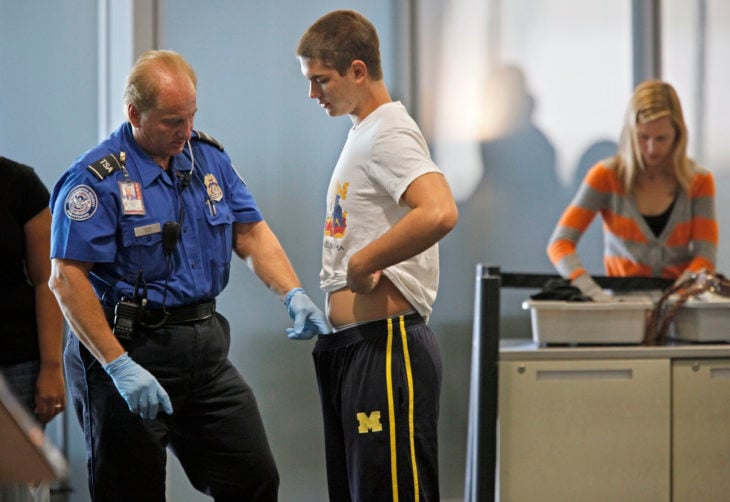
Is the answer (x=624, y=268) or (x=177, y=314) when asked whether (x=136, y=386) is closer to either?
(x=177, y=314)

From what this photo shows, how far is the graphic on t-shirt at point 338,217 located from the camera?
Result: 1.88 m

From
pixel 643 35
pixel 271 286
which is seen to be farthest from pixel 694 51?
pixel 271 286

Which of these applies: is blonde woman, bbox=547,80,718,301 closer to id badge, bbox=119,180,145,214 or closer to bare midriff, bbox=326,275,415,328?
bare midriff, bbox=326,275,415,328

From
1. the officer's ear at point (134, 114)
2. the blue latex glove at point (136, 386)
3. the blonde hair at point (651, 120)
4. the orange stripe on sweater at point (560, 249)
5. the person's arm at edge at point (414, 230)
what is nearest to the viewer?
the person's arm at edge at point (414, 230)

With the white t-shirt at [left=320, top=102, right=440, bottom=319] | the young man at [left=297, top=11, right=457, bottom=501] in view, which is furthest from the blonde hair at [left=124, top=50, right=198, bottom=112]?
the white t-shirt at [left=320, top=102, right=440, bottom=319]

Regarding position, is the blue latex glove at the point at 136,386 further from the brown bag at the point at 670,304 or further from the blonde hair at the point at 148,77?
the brown bag at the point at 670,304

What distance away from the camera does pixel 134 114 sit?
1924 millimetres

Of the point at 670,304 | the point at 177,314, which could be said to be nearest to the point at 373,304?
the point at 177,314

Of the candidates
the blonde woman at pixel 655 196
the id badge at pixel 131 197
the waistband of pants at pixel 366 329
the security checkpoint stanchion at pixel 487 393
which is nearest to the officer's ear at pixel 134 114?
the id badge at pixel 131 197

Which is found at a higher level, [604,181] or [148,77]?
[148,77]

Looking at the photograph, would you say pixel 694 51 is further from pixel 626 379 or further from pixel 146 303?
pixel 146 303

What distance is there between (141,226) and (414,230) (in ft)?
1.75

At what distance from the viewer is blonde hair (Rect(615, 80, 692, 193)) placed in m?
2.71

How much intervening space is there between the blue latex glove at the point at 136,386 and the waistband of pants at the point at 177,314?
88mm
